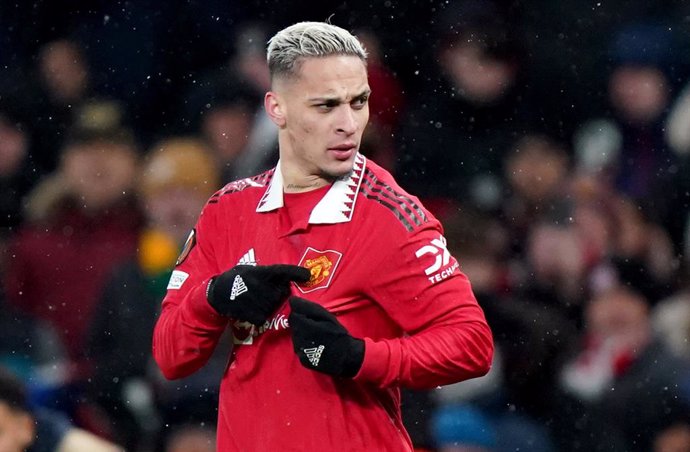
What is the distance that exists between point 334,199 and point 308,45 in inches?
13.4

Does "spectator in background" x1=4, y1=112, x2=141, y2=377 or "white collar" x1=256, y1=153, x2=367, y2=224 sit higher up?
"white collar" x1=256, y1=153, x2=367, y2=224

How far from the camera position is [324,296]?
9.48 feet

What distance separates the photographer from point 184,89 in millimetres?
6211

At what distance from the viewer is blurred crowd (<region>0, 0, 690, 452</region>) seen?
5.20 m

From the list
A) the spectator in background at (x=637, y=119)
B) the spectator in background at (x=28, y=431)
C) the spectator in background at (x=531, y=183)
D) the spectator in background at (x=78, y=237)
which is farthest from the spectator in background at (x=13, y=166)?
the spectator in background at (x=637, y=119)

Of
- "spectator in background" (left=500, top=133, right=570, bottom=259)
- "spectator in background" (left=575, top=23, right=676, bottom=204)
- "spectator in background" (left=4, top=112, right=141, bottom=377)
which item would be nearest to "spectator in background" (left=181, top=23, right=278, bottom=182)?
"spectator in background" (left=4, top=112, right=141, bottom=377)

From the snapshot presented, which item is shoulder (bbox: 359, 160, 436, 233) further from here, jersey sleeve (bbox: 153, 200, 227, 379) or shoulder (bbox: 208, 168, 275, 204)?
jersey sleeve (bbox: 153, 200, 227, 379)

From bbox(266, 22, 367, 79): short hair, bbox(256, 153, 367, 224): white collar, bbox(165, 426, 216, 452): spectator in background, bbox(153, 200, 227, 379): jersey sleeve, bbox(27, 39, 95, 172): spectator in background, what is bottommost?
bbox(165, 426, 216, 452): spectator in background

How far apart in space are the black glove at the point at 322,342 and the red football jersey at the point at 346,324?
1.7 inches

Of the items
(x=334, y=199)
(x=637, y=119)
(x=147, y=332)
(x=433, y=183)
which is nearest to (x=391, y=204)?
(x=334, y=199)

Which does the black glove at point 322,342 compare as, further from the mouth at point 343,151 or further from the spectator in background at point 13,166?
the spectator in background at point 13,166

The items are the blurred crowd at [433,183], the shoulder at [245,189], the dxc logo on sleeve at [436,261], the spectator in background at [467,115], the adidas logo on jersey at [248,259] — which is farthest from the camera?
the spectator in background at [467,115]

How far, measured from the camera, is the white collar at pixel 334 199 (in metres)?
2.94

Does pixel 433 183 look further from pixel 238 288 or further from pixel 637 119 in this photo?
pixel 238 288
